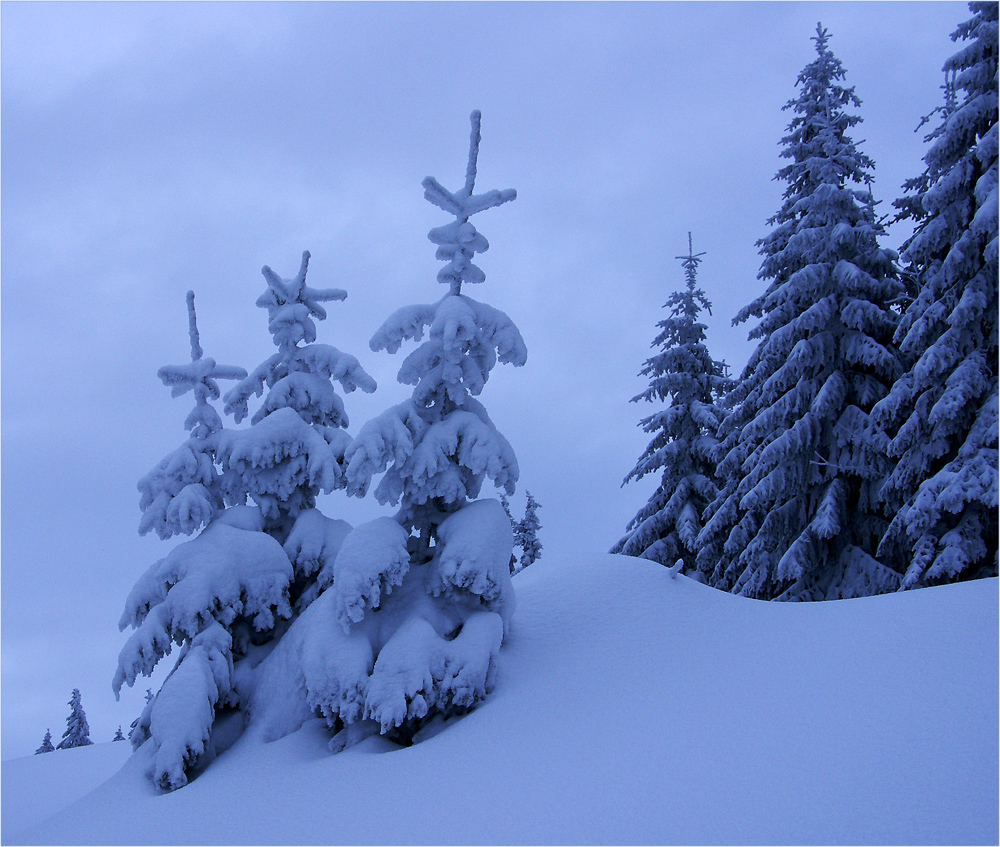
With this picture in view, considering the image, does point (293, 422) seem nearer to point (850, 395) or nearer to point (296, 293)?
point (296, 293)

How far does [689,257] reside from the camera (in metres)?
24.5

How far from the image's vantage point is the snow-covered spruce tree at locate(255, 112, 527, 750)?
958 cm

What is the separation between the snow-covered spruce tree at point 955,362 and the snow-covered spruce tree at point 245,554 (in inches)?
429

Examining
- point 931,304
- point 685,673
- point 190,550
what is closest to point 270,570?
point 190,550

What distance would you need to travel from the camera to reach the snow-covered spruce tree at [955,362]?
1348 centimetres

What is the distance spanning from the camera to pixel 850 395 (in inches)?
699

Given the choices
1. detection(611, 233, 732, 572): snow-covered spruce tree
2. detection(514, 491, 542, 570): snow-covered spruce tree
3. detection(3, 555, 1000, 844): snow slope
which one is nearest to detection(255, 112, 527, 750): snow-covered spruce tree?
detection(3, 555, 1000, 844): snow slope

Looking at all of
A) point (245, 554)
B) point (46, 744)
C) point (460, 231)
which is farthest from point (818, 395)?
point (46, 744)

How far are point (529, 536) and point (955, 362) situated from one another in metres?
20.4

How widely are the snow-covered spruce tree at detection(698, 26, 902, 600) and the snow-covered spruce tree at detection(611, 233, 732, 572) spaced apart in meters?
2.69

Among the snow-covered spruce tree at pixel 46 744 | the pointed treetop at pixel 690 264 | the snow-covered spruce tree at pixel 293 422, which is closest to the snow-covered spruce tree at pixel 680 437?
the pointed treetop at pixel 690 264

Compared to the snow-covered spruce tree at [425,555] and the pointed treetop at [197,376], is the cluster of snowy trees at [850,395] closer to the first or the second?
the snow-covered spruce tree at [425,555]

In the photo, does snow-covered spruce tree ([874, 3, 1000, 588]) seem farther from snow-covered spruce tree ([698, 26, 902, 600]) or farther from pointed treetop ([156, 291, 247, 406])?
pointed treetop ([156, 291, 247, 406])

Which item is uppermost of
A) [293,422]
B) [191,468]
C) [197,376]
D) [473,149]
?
[473,149]
